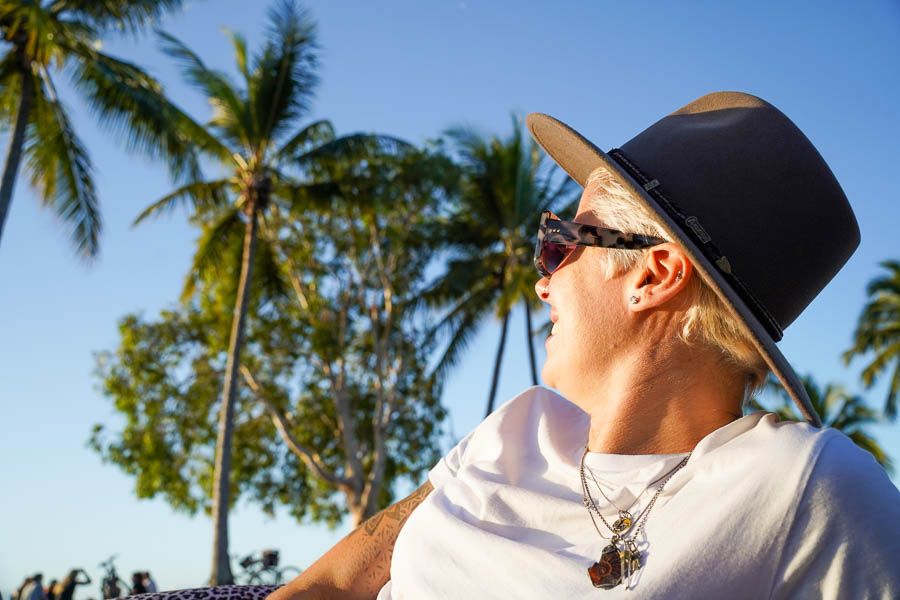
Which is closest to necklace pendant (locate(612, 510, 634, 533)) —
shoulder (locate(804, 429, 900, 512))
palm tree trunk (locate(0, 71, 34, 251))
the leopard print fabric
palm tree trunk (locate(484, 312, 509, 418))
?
shoulder (locate(804, 429, 900, 512))

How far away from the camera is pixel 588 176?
2053mm

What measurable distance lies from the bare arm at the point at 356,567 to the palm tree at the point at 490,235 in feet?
65.4

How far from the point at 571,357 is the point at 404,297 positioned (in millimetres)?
20565

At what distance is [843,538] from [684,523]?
25cm

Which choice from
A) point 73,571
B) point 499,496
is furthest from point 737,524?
point 73,571

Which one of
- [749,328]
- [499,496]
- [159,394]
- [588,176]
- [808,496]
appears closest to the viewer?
[808,496]

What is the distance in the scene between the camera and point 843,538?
136cm

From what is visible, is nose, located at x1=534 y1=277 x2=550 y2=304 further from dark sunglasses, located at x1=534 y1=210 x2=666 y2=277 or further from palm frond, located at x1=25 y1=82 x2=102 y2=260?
palm frond, located at x1=25 y1=82 x2=102 y2=260

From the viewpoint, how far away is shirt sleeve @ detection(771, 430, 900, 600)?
1345 millimetres

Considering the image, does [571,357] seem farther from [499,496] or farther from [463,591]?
[463,591]

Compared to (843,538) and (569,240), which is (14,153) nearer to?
(569,240)

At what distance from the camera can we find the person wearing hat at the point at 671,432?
4.63ft

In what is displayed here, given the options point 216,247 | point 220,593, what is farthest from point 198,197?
point 220,593

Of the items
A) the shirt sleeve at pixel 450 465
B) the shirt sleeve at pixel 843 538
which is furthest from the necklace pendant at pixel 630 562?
the shirt sleeve at pixel 450 465
